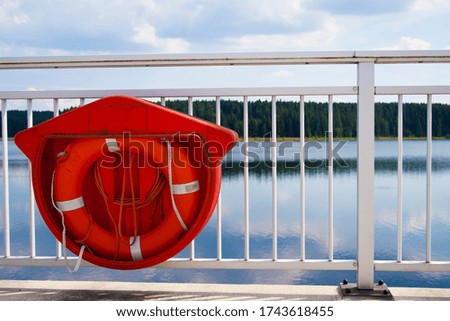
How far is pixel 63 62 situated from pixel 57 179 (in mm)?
532

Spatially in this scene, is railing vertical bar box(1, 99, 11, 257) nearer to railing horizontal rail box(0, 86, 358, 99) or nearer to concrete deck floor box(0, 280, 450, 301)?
railing horizontal rail box(0, 86, 358, 99)

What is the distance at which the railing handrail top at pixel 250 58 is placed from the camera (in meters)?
1.95

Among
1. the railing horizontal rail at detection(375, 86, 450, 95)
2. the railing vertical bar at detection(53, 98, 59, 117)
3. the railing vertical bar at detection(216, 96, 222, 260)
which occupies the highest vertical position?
the railing horizontal rail at detection(375, 86, 450, 95)

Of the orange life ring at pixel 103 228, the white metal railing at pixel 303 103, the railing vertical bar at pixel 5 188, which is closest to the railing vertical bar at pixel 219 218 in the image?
the white metal railing at pixel 303 103

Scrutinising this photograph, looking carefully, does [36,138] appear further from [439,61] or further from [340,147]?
[439,61]

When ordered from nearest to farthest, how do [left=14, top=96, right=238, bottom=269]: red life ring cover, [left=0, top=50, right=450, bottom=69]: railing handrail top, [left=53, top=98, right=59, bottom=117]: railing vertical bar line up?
[left=14, top=96, right=238, bottom=269]: red life ring cover, [left=0, top=50, right=450, bottom=69]: railing handrail top, [left=53, top=98, right=59, bottom=117]: railing vertical bar

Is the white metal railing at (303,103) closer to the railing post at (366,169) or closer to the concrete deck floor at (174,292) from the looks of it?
the railing post at (366,169)

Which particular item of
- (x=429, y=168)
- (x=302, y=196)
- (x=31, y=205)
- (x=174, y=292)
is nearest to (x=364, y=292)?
(x=302, y=196)

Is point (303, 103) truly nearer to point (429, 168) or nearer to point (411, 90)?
point (411, 90)

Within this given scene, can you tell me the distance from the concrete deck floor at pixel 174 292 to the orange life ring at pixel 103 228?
0.23 meters

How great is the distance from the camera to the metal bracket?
1.96 meters

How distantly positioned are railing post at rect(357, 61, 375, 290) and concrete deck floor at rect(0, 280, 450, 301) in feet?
0.53

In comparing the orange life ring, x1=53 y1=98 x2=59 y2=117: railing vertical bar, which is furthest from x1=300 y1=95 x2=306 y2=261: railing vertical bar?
x1=53 y1=98 x2=59 y2=117: railing vertical bar
